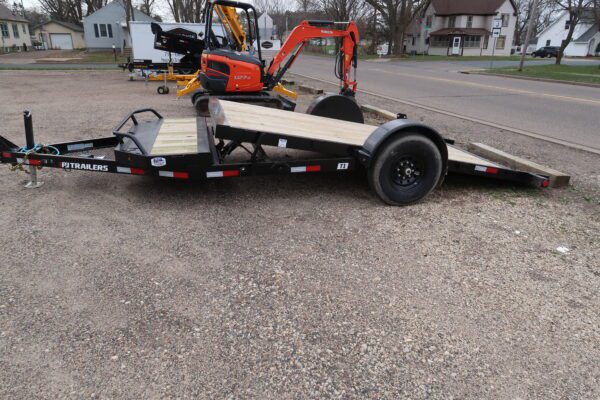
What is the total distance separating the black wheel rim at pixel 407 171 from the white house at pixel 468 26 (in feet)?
215

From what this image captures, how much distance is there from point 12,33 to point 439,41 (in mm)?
62181

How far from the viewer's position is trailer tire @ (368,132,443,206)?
4859 millimetres

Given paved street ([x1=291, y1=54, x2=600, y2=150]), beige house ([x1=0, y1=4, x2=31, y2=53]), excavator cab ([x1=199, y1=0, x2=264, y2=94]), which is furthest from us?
beige house ([x1=0, y1=4, x2=31, y2=53])

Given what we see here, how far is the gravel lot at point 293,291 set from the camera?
259 centimetres

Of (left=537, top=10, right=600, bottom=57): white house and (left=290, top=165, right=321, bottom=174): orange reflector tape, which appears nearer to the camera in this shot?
(left=290, top=165, right=321, bottom=174): orange reflector tape

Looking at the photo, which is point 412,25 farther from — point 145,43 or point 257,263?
point 257,263

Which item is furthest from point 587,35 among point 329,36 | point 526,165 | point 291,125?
point 291,125

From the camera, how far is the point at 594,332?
118 inches

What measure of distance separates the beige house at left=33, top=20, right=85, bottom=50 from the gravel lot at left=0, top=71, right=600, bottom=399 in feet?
221

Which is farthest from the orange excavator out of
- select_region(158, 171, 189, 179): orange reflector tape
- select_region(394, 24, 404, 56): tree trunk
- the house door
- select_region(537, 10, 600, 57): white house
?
select_region(537, 10, 600, 57): white house

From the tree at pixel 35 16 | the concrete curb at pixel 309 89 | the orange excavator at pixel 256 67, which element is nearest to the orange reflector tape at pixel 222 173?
the orange excavator at pixel 256 67

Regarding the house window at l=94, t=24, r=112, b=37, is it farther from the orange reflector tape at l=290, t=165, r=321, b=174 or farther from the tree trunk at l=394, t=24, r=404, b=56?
the orange reflector tape at l=290, t=165, r=321, b=174

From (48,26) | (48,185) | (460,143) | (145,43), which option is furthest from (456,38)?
(48,185)

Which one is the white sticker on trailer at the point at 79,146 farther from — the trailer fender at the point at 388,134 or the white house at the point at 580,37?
the white house at the point at 580,37
